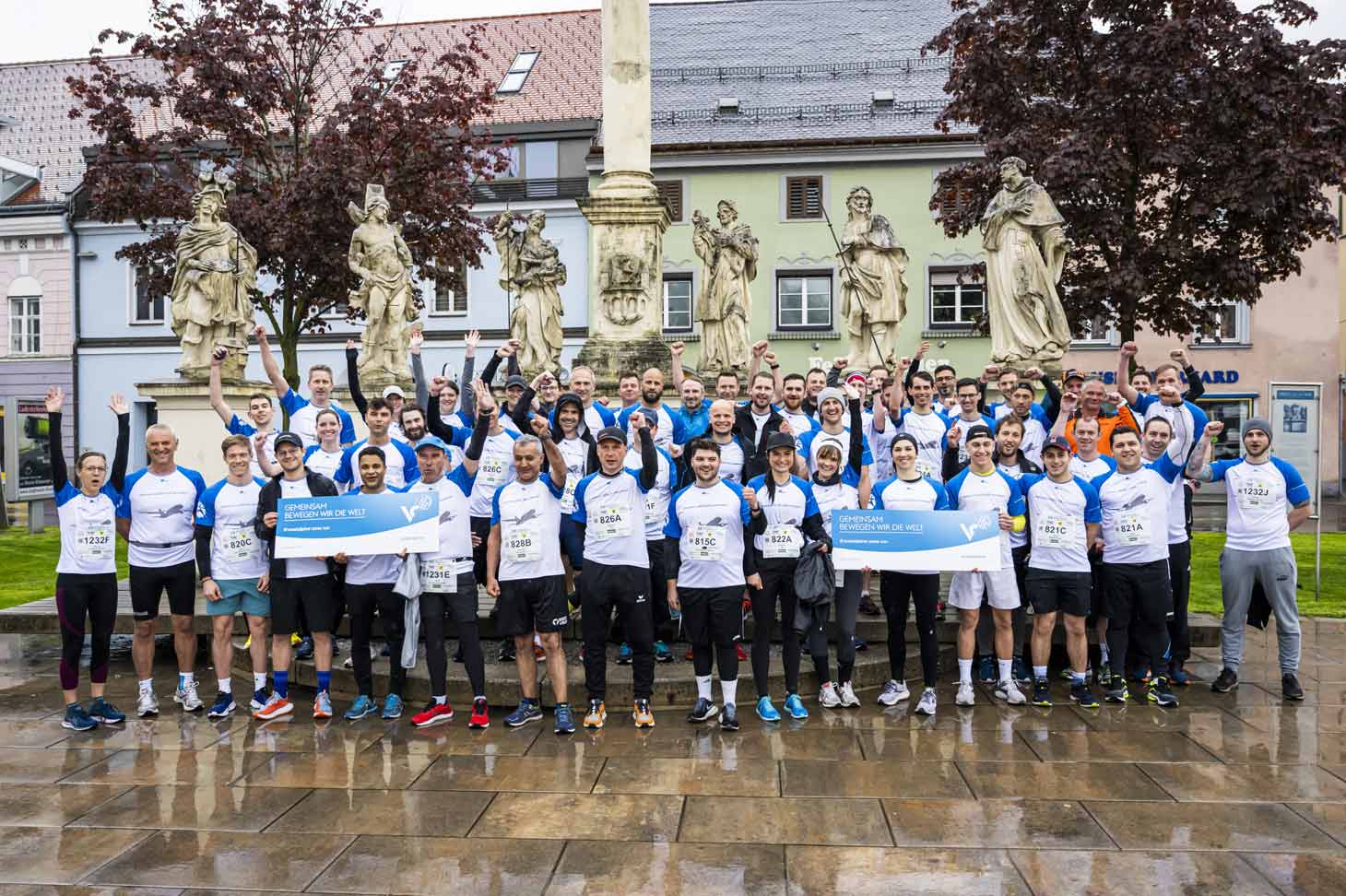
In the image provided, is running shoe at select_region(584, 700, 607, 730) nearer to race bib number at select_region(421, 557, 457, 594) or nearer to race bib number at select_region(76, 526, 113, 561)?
race bib number at select_region(421, 557, 457, 594)

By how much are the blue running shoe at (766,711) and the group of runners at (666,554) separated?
120 millimetres

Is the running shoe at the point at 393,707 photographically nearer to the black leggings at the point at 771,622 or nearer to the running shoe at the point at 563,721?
the running shoe at the point at 563,721

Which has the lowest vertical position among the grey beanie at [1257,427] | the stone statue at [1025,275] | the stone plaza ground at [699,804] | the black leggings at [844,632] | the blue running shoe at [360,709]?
the stone plaza ground at [699,804]

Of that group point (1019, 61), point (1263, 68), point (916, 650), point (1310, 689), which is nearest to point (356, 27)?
point (1019, 61)

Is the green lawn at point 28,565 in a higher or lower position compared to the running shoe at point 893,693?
lower

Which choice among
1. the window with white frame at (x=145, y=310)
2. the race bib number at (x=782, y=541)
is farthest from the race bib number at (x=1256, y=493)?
the window with white frame at (x=145, y=310)

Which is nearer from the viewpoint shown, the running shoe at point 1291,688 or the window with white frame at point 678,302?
the running shoe at point 1291,688

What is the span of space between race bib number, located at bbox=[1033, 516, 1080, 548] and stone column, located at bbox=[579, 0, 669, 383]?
6.98m

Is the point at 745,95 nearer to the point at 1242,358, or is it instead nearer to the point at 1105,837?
the point at 1242,358

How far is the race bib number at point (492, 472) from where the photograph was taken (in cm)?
813

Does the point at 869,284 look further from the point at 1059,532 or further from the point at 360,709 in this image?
the point at 360,709

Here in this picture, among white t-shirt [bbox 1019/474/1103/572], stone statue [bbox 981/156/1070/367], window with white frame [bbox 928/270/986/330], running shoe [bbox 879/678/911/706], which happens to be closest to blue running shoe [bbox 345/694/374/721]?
running shoe [bbox 879/678/911/706]

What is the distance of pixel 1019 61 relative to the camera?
18.4 metres

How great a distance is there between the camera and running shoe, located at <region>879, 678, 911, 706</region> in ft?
25.4
